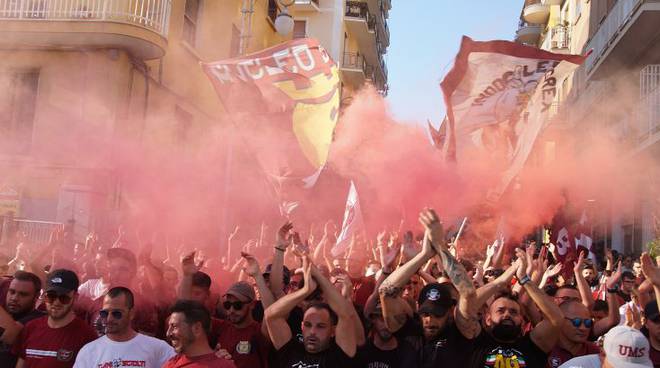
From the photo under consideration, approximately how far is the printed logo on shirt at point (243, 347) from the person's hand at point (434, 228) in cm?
137

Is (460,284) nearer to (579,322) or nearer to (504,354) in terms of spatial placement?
(504,354)

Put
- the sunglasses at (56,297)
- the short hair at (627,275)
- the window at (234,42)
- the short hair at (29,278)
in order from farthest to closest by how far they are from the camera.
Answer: the window at (234,42), the short hair at (627,275), the short hair at (29,278), the sunglasses at (56,297)

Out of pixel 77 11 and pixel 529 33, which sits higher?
pixel 529 33

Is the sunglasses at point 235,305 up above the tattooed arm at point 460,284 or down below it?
A: below

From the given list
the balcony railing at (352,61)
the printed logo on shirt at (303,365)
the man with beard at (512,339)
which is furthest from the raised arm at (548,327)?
the balcony railing at (352,61)

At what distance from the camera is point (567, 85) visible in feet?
77.8

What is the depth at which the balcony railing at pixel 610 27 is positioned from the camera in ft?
48.0

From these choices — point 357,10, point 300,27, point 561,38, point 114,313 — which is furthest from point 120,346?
point 357,10

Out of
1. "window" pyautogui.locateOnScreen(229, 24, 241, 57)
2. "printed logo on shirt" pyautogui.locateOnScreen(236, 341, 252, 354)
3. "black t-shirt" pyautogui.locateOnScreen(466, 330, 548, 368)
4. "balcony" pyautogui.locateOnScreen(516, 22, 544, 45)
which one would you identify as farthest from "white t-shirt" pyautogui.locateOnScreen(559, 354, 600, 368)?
"balcony" pyautogui.locateOnScreen(516, 22, 544, 45)

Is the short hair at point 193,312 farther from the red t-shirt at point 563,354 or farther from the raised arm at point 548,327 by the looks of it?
the red t-shirt at point 563,354

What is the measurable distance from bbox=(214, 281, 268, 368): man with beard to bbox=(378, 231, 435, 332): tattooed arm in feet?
2.78

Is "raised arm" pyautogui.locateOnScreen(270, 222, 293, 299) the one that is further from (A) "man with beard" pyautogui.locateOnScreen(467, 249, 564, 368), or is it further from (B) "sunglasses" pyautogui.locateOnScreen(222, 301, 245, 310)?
(A) "man with beard" pyautogui.locateOnScreen(467, 249, 564, 368)

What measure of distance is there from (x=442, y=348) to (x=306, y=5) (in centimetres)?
2499

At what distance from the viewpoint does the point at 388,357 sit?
4430 millimetres
